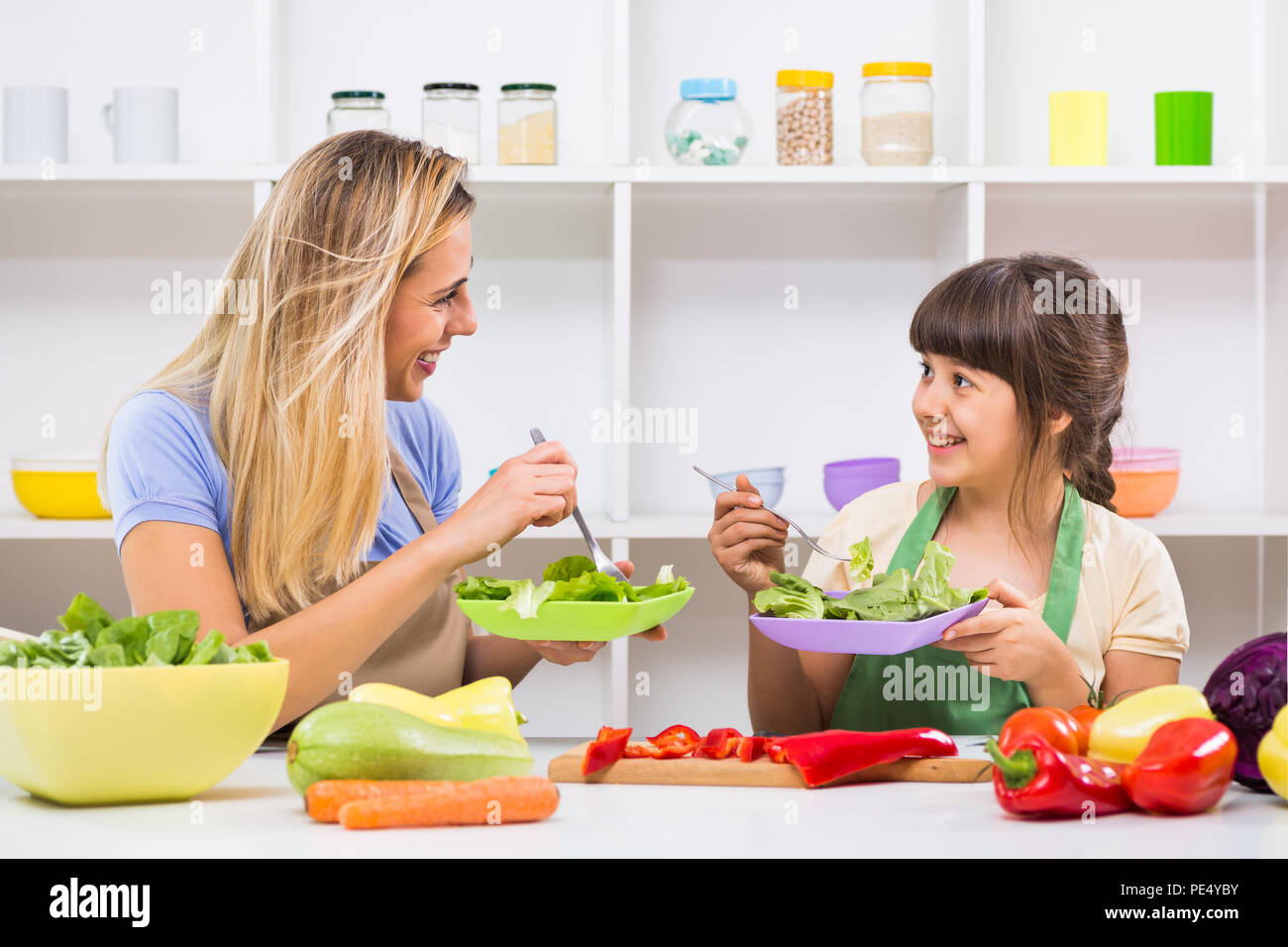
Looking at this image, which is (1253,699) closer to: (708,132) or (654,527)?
(654,527)

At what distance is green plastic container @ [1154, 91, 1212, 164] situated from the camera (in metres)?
2.38

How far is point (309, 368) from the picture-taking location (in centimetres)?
140

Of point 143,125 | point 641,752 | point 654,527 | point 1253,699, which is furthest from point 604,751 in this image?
point 143,125

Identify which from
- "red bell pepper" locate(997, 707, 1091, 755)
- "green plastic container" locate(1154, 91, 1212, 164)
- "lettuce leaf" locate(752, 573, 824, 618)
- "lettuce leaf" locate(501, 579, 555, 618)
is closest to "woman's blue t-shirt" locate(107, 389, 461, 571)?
"lettuce leaf" locate(501, 579, 555, 618)

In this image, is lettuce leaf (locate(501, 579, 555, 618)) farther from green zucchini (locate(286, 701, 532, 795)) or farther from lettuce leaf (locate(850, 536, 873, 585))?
lettuce leaf (locate(850, 536, 873, 585))

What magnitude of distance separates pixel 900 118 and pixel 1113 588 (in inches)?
42.5

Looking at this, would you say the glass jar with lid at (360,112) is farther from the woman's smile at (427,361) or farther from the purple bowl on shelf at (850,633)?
the purple bowl on shelf at (850,633)

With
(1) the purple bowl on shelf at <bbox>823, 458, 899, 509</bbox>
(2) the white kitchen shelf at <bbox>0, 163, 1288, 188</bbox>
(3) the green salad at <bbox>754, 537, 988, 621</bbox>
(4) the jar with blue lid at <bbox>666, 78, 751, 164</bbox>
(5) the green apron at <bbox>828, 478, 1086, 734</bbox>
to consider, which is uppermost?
(4) the jar with blue lid at <bbox>666, 78, 751, 164</bbox>

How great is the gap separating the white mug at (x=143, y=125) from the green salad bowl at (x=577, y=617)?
1.44 m

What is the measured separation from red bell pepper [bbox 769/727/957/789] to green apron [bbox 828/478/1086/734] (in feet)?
1.38

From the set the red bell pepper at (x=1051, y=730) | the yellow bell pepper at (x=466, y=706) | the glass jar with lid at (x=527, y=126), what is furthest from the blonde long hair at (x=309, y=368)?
the glass jar with lid at (x=527, y=126)

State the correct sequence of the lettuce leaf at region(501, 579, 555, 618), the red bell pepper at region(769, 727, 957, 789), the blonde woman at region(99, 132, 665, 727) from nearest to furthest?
the red bell pepper at region(769, 727, 957, 789) < the lettuce leaf at region(501, 579, 555, 618) < the blonde woman at region(99, 132, 665, 727)
